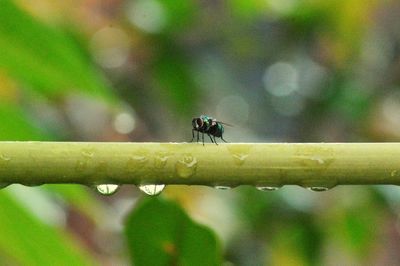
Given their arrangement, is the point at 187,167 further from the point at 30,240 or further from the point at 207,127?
the point at 207,127

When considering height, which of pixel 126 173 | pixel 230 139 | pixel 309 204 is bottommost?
pixel 126 173

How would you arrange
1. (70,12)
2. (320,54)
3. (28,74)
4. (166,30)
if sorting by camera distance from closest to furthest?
1. (28,74)
2. (70,12)
3. (166,30)
4. (320,54)

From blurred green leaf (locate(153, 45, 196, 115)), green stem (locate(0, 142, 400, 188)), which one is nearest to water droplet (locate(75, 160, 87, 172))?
green stem (locate(0, 142, 400, 188))

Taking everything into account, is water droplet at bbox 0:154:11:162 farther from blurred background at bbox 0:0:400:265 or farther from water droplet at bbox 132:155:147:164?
blurred background at bbox 0:0:400:265

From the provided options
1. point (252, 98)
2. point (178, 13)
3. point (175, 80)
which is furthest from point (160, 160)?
point (252, 98)

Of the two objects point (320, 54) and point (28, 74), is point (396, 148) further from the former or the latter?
point (320, 54)

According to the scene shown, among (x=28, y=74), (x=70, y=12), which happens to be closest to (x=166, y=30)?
(x=70, y=12)
